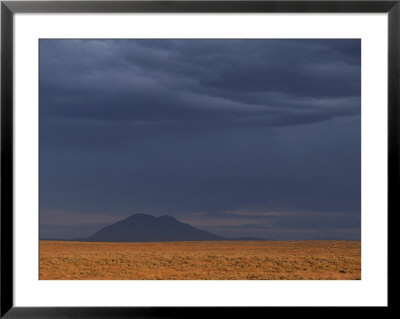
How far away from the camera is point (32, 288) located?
2221 millimetres

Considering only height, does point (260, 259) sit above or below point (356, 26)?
below

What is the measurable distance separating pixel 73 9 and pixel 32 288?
1.33 metres

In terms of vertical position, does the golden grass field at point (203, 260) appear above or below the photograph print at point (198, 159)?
below

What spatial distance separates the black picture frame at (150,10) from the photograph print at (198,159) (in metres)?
5.70

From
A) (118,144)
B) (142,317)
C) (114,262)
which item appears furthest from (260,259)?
(142,317)

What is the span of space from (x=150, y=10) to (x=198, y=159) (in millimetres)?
7083

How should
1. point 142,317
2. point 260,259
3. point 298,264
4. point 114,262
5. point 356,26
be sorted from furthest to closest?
point 260,259, point 298,264, point 114,262, point 356,26, point 142,317

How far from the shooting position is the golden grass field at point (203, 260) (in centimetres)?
899

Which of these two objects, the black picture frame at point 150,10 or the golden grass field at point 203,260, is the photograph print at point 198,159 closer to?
the golden grass field at point 203,260

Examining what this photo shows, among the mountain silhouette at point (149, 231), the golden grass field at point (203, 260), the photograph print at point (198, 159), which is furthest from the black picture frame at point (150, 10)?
the mountain silhouette at point (149, 231)

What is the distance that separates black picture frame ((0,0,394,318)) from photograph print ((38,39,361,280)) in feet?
18.7

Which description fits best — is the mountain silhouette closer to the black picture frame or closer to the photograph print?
the photograph print

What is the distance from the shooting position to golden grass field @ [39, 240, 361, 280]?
8.99 meters

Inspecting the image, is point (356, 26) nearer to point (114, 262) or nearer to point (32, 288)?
point (32, 288)
